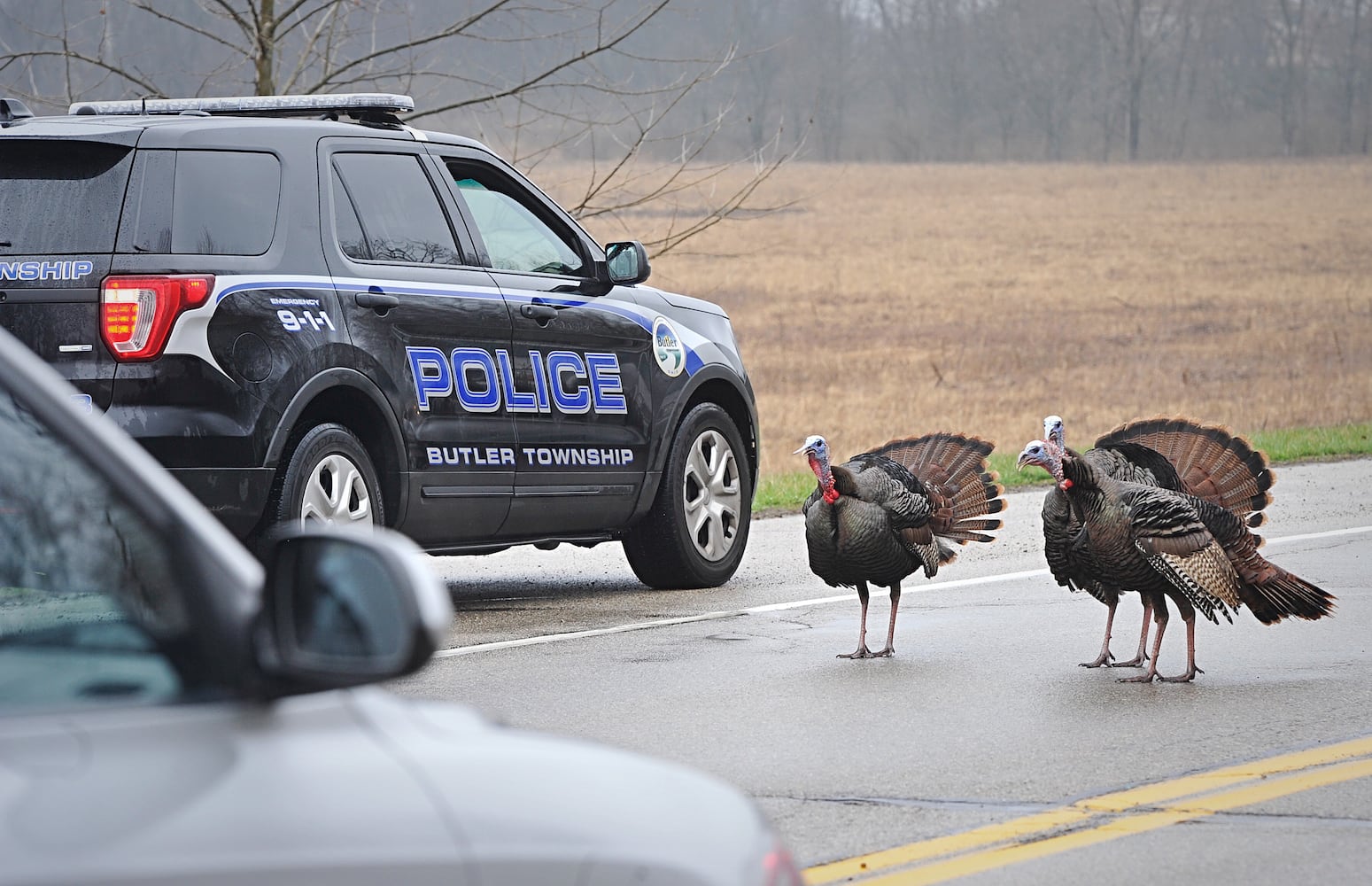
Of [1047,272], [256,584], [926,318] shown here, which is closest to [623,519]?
[256,584]

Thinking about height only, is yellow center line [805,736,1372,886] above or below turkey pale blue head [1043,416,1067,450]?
below

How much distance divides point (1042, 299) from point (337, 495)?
38.3 metres

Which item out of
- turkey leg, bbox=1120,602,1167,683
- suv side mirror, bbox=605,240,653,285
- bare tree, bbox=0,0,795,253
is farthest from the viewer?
bare tree, bbox=0,0,795,253

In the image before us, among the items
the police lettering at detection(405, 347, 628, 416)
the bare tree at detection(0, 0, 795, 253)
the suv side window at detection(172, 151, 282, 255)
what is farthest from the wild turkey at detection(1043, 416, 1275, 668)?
the bare tree at detection(0, 0, 795, 253)

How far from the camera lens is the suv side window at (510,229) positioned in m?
9.34

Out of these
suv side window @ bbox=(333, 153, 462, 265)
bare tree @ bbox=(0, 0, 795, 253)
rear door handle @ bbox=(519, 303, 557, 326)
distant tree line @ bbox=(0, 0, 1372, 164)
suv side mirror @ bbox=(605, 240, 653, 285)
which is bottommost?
rear door handle @ bbox=(519, 303, 557, 326)

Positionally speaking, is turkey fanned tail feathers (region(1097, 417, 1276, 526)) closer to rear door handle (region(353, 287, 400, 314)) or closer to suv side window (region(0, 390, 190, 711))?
rear door handle (region(353, 287, 400, 314))

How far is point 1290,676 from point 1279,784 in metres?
1.88

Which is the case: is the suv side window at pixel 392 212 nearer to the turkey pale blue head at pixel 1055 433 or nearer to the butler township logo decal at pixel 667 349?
the butler township logo decal at pixel 667 349

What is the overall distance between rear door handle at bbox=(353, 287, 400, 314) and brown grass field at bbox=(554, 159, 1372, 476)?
4581 millimetres

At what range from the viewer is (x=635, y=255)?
964 centimetres

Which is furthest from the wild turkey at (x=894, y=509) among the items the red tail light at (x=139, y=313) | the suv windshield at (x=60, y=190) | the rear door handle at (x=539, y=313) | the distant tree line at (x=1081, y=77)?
the distant tree line at (x=1081, y=77)

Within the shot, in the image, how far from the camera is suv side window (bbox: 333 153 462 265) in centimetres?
845

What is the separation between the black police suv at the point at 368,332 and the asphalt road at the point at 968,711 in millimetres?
577
